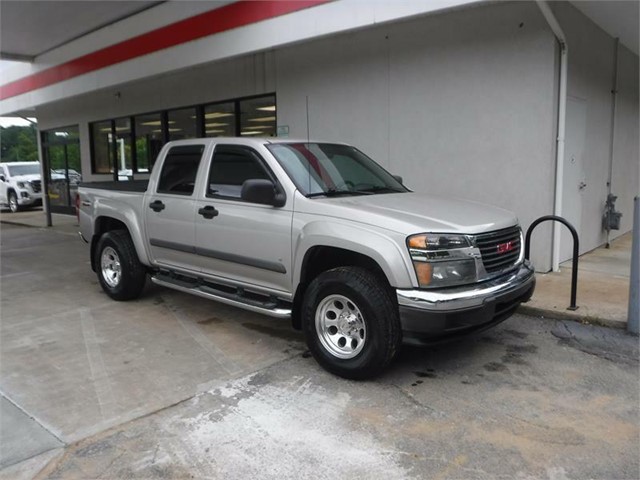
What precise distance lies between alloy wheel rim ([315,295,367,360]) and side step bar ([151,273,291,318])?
16.2 inches

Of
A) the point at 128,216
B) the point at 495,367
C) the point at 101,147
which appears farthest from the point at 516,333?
the point at 101,147

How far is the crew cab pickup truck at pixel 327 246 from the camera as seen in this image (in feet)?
13.3

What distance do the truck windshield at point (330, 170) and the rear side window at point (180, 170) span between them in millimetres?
1082

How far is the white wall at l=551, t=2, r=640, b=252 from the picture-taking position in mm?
7922

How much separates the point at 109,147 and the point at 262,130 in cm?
695

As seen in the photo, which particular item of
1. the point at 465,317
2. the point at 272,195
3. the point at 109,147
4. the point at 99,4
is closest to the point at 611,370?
the point at 465,317

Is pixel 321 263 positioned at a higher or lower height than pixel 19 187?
lower

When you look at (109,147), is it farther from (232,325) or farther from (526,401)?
(526,401)

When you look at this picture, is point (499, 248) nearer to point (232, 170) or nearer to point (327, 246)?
point (327, 246)

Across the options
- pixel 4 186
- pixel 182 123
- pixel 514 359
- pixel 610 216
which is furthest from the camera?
pixel 4 186

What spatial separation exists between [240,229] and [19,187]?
773 inches

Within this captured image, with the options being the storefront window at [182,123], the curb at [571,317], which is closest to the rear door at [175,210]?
the curb at [571,317]

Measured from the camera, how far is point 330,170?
5.29 m

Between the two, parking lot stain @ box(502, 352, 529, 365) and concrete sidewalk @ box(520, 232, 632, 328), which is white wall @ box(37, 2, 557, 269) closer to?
concrete sidewalk @ box(520, 232, 632, 328)
